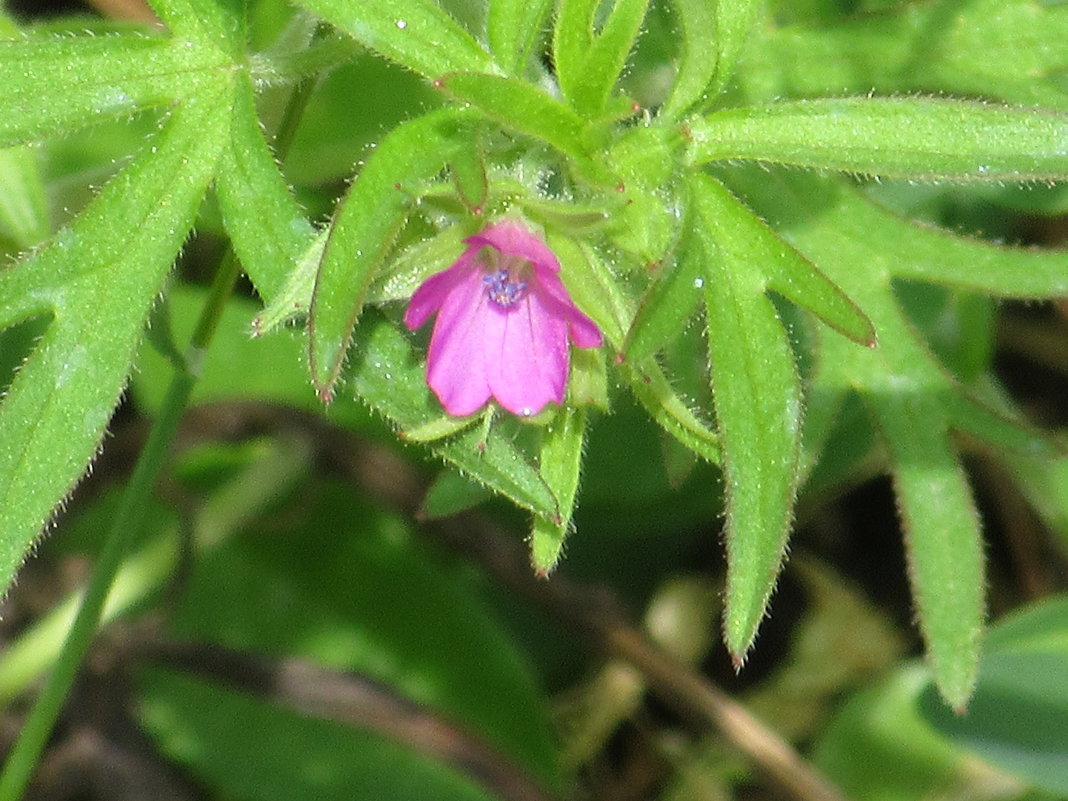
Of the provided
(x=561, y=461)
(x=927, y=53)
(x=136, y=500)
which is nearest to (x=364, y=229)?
(x=561, y=461)

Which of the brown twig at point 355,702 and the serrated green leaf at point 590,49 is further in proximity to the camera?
the brown twig at point 355,702

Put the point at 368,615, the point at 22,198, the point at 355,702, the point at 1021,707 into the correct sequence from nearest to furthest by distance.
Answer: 1. the point at 22,198
2. the point at 1021,707
3. the point at 355,702
4. the point at 368,615

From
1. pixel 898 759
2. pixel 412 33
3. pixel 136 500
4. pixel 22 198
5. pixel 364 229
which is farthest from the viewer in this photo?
pixel 898 759

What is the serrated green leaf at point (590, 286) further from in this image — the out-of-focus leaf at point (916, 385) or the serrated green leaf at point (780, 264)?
the out-of-focus leaf at point (916, 385)

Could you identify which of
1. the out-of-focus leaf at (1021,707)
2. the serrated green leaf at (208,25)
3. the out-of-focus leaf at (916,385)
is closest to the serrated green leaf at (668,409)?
the out-of-focus leaf at (916,385)

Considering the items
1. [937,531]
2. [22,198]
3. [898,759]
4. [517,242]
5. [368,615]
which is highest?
[517,242]

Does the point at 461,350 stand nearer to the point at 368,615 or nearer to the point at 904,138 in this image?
the point at 904,138

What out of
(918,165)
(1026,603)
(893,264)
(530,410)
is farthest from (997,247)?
(1026,603)

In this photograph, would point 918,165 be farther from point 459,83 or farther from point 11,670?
point 11,670
